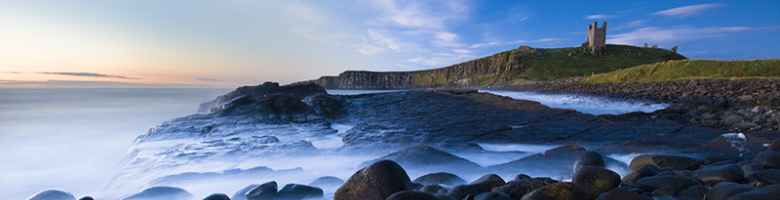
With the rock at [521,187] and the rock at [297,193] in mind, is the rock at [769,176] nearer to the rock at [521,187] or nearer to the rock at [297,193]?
the rock at [521,187]

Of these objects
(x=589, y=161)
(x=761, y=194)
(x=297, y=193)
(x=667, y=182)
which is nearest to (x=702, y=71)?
(x=589, y=161)

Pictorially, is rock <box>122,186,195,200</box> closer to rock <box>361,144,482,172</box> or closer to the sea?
the sea

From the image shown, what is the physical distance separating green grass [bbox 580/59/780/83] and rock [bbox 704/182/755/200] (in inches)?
1102

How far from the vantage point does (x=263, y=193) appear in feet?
11.8

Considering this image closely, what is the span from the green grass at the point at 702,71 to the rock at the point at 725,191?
28.0m

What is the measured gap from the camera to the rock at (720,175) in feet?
10.7

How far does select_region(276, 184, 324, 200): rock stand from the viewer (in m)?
3.57

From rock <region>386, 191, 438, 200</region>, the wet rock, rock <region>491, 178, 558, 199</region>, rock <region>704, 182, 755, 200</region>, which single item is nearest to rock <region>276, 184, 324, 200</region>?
rock <region>386, 191, 438, 200</region>

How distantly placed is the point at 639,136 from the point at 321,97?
31.5ft

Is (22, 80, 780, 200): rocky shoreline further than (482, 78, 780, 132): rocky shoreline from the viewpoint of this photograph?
No

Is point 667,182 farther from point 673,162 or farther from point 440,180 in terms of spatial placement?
point 440,180

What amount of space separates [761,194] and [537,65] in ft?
274

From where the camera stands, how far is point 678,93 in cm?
1805

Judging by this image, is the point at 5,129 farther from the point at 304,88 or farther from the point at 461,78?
the point at 461,78
